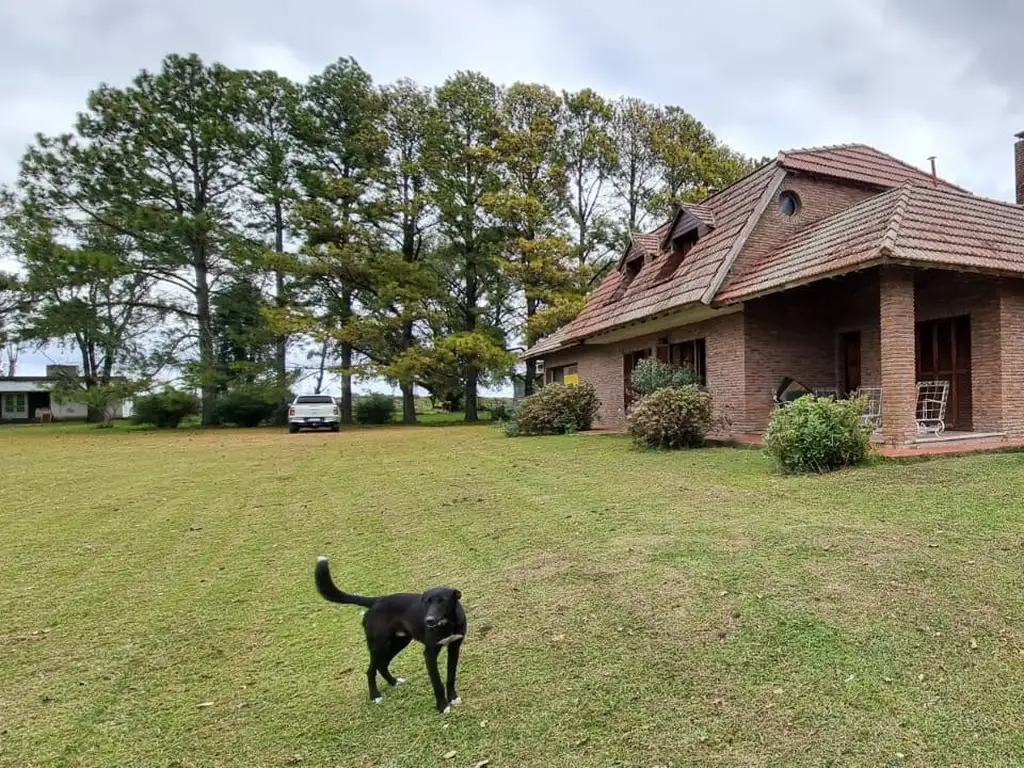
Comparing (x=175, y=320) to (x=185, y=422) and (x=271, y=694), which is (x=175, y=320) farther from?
(x=271, y=694)

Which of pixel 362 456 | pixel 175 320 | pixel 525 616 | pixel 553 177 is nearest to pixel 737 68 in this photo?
pixel 362 456

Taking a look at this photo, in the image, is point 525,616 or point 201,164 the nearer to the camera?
point 525,616

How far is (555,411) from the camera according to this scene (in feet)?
60.4

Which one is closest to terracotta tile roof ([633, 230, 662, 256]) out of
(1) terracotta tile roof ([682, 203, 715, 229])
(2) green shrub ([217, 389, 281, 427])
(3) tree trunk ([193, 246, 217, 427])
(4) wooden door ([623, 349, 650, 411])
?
(1) terracotta tile roof ([682, 203, 715, 229])

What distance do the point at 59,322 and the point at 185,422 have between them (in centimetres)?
870

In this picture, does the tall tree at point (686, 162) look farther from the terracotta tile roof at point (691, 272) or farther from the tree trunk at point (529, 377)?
the terracotta tile roof at point (691, 272)

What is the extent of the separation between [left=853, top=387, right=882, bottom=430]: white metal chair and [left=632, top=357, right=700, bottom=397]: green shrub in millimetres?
3660

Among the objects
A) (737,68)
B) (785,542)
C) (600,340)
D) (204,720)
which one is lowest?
(204,720)

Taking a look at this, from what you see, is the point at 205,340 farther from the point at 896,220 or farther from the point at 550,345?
the point at 896,220

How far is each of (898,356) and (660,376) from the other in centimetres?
586

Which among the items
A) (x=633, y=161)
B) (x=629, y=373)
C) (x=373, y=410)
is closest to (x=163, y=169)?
(x=373, y=410)

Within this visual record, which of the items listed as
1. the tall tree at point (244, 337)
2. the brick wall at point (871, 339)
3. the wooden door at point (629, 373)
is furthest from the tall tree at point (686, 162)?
the tall tree at point (244, 337)

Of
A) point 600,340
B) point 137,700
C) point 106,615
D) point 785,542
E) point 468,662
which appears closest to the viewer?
point 137,700

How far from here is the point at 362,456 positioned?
14109 millimetres
